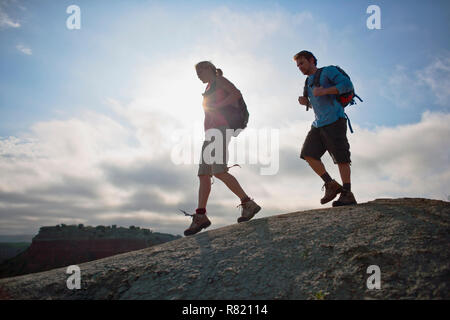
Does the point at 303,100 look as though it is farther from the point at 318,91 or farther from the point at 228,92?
the point at 228,92

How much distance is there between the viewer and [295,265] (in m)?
2.47

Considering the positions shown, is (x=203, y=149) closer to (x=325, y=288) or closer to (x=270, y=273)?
(x=270, y=273)

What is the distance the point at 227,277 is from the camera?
2.46 m

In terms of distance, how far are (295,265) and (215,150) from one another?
2.12 metres

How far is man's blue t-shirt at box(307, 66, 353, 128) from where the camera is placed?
390 centimetres

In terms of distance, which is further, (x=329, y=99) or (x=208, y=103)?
(x=208, y=103)

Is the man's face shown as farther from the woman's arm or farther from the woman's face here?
the woman's face

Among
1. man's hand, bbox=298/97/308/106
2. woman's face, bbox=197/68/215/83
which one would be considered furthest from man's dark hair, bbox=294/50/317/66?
woman's face, bbox=197/68/215/83

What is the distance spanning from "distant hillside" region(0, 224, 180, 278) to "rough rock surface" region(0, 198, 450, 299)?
19.2 meters

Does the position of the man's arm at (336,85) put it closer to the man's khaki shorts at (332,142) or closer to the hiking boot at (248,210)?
the man's khaki shorts at (332,142)

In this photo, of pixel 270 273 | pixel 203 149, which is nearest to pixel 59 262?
pixel 203 149

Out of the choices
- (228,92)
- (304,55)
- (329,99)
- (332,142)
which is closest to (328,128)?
(332,142)

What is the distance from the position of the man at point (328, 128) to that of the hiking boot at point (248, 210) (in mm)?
932
